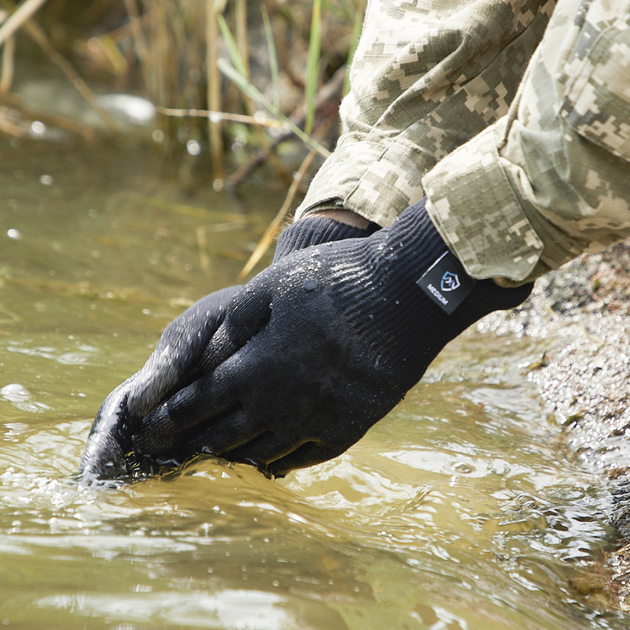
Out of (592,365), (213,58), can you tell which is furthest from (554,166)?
(213,58)

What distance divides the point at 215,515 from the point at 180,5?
3.66m

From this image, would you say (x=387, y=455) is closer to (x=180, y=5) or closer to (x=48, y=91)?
(x=180, y=5)

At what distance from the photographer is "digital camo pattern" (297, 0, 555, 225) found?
148 centimetres

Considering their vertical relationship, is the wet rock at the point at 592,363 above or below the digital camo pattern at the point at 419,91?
below

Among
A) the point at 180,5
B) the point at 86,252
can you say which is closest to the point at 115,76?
the point at 180,5

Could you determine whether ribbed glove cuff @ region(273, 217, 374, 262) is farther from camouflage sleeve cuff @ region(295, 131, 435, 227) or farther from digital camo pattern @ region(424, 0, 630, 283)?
digital camo pattern @ region(424, 0, 630, 283)

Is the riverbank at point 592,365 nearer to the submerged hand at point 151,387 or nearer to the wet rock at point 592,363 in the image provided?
the wet rock at point 592,363

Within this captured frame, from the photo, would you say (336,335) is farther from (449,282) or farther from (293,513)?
(293,513)

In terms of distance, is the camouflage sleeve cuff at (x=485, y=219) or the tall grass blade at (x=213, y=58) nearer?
the camouflage sleeve cuff at (x=485, y=219)

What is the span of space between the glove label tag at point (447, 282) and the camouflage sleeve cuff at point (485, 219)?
0.08ft

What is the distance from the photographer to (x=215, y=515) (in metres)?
1.23

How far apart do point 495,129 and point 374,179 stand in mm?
318


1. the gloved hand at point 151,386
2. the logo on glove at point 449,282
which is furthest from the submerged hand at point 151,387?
the logo on glove at point 449,282

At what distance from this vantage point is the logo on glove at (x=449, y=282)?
1.22 metres
